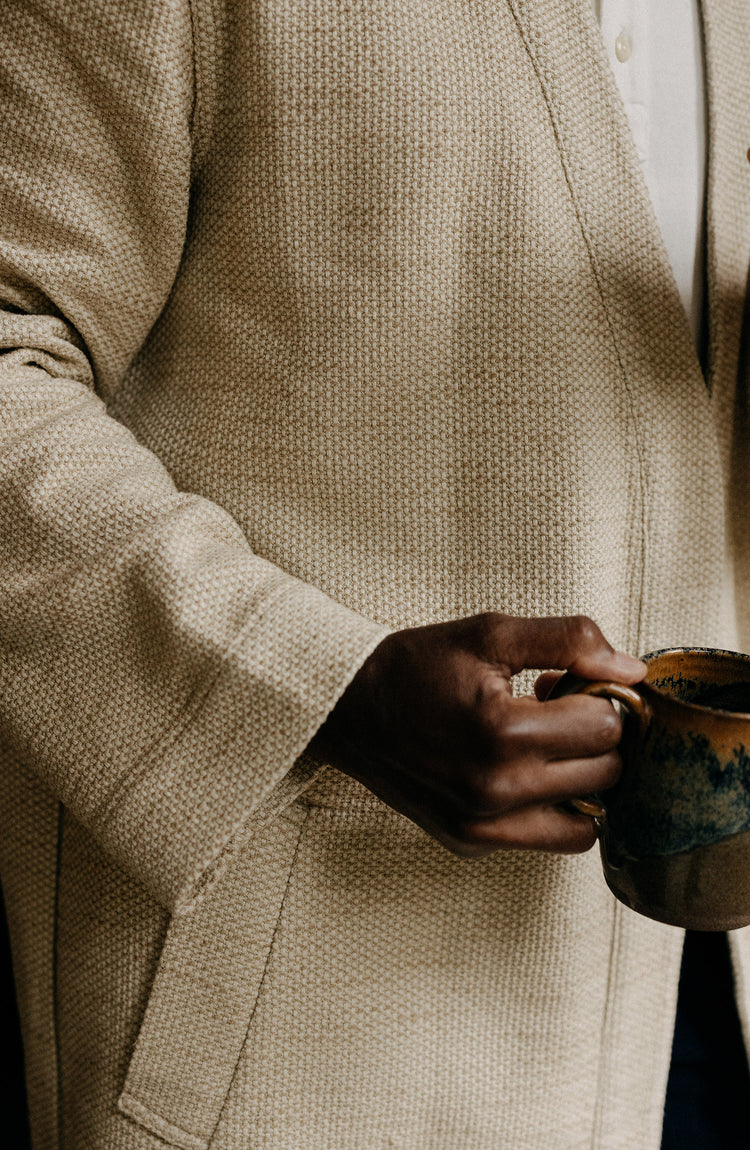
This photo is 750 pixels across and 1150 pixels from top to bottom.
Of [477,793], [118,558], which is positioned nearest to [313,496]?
[118,558]

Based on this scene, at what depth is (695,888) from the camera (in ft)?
1.54

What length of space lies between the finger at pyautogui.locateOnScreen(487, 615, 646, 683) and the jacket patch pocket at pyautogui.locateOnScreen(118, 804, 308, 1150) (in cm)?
22

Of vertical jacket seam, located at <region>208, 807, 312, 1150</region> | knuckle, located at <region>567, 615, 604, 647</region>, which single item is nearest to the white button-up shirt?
knuckle, located at <region>567, 615, 604, 647</region>

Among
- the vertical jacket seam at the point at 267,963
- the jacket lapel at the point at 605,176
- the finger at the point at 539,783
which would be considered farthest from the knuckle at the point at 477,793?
the jacket lapel at the point at 605,176

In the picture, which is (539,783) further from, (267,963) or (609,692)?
(267,963)

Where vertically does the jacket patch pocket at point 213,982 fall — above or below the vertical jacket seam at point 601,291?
below

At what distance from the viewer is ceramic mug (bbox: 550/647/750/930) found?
17.1 inches

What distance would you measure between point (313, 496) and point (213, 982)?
1.14 feet

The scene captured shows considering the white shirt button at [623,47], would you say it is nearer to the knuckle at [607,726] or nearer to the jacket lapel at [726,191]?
the jacket lapel at [726,191]

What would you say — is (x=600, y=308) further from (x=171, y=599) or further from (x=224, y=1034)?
(x=224, y=1034)

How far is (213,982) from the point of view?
0.60m

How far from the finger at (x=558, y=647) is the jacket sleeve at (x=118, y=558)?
0.24 feet

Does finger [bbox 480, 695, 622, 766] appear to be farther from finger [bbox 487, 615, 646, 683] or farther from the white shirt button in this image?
the white shirt button

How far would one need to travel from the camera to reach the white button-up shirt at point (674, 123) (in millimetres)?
610
